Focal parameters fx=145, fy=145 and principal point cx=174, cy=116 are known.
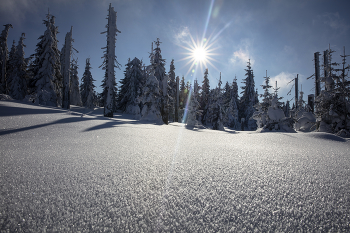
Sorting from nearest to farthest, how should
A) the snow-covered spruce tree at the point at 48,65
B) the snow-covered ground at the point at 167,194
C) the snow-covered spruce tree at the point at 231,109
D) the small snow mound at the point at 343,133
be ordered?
the snow-covered ground at the point at 167,194 → the small snow mound at the point at 343,133 → the snow-covered spruce tree at the point at 48,65 → the snow-covered spruce tree at the point at 231,109

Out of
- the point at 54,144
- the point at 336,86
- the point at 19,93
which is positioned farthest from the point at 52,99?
the point at 336,86

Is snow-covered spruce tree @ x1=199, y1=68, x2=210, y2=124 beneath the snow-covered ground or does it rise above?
above

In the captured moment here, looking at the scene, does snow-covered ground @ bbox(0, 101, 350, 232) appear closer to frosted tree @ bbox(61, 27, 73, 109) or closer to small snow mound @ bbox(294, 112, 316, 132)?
small snow mound @ bbox(294, 112, 316, 132)

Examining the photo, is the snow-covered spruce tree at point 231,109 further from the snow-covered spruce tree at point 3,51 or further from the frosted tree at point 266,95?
the snow-covered spruce tree at point 3,51

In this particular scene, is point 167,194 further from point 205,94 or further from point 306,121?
point 205,94

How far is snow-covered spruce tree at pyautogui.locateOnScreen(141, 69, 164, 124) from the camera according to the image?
11250 millimetres

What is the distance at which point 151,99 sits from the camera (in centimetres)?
1139

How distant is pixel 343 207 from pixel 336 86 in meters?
8.72

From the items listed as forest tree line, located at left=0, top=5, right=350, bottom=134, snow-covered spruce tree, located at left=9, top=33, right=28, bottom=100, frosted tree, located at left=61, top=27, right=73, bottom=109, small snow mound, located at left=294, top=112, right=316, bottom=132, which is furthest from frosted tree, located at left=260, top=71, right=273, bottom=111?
snow-covered spruce tree, located at left=9, top=33, right=28, bottom=100

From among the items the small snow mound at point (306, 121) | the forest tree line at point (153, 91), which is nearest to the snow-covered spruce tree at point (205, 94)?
the forest tree line at point (153, 91)

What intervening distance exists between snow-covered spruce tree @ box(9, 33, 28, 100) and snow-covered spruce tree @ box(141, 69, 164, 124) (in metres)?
20.0

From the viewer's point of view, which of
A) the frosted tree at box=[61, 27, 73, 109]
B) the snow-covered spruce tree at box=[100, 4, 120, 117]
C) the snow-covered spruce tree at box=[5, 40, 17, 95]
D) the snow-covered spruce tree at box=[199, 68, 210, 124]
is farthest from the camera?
the snow-covered spruce tree at box=[199, 68, 210, 124]

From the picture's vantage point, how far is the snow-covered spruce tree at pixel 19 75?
764 inches

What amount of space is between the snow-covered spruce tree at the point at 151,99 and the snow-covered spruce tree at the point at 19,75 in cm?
1997
